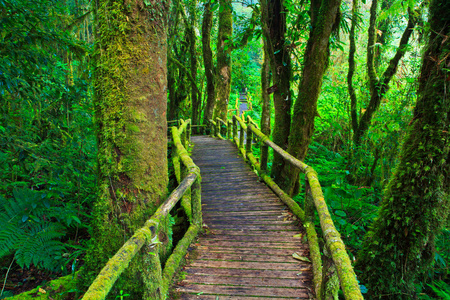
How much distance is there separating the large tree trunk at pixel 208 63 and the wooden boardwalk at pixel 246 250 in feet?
→ 30.3

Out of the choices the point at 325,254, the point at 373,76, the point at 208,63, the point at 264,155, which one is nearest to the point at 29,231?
the point at 325,254

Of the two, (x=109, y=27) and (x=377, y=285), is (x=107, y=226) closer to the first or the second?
(x=109, y=27)

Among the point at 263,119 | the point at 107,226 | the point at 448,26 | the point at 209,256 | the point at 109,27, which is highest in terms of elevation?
the point at 448,26

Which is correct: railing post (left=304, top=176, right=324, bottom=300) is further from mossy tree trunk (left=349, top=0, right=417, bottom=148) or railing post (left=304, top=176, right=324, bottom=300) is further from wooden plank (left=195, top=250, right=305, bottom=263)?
mossy tree trunk (left=349, top=0, right=417, bottom=148)

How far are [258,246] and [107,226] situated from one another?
2012mm

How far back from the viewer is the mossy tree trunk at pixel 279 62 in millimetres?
6602

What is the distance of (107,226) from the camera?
9.39ft

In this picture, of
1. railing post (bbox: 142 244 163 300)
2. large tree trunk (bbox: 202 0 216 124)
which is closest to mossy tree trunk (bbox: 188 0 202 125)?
large tree trunk (bbox: 202 0 216 124)

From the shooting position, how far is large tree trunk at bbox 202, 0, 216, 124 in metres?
13.5

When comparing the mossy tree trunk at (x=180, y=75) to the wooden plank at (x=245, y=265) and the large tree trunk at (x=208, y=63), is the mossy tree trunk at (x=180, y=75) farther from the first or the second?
the wooden plank at (x=245, y=265)

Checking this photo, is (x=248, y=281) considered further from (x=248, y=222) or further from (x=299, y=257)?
(x=248, y=222)

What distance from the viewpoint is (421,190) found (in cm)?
338

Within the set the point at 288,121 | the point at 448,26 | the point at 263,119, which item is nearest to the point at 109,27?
the point at 448,26

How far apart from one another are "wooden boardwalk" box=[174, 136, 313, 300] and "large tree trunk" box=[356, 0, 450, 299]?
1.15m
